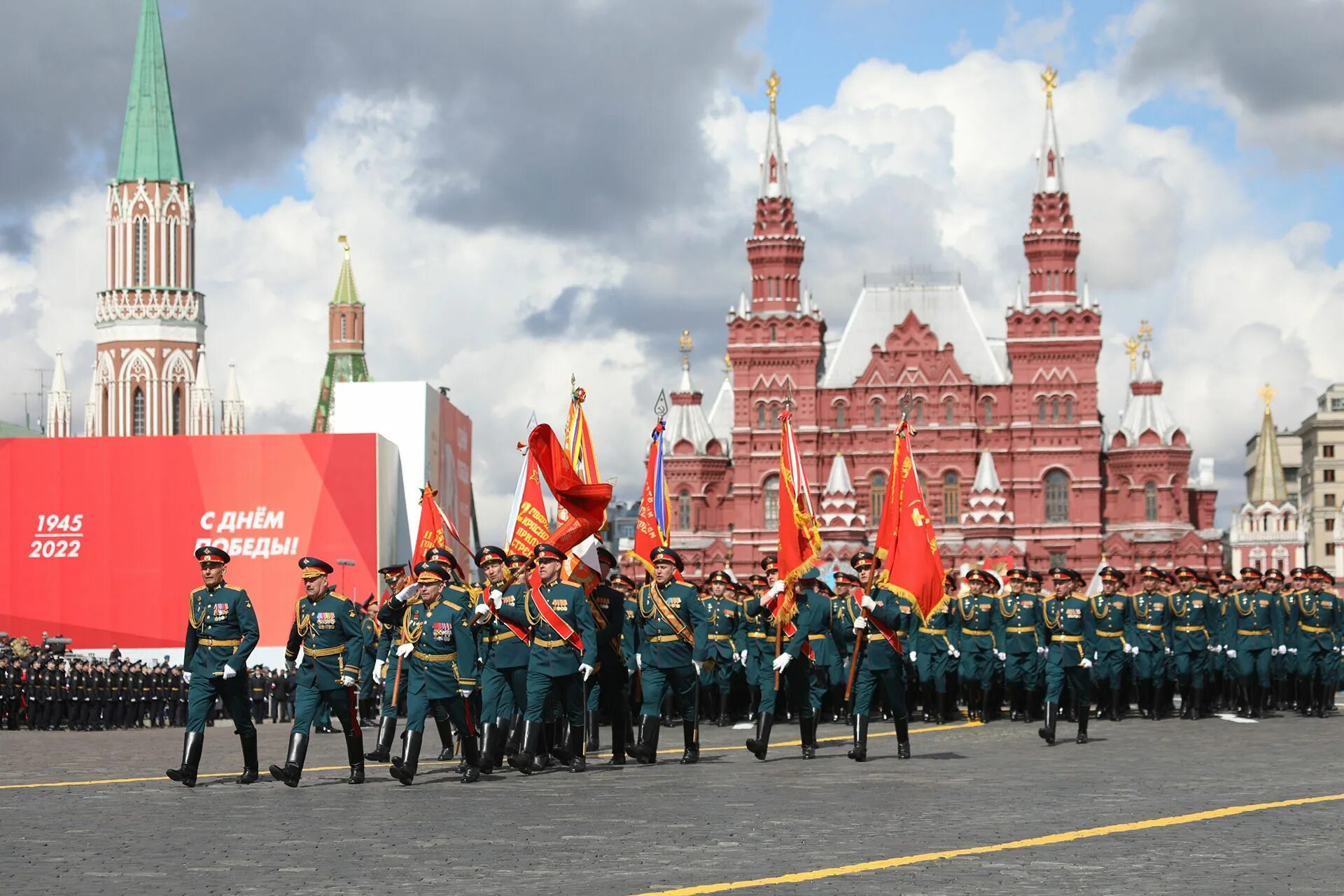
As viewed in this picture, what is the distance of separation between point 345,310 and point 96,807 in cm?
15209

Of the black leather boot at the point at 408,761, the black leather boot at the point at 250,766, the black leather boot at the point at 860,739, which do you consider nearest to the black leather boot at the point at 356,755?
the black leather boot at the point at 408,761

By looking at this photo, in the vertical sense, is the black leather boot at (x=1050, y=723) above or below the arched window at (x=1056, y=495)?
below

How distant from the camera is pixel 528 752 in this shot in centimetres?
1469

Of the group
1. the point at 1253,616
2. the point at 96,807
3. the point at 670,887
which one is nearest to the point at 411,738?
the point at 96,807

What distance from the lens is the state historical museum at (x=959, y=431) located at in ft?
267

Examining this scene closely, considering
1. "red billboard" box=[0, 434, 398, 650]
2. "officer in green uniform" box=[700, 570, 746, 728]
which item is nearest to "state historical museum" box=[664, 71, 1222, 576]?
"red billboard" box=[0, 434, 398, 650]

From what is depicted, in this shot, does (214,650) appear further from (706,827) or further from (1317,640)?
(1317,640)

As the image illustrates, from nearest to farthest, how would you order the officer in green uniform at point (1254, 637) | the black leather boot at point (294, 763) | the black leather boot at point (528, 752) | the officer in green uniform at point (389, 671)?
the black leather boot at point (294, 763) < the black leather boot at point (528, 752) < the officer in green uniform at point (389, 671) < the officer in green uniform at point (1254, 637)

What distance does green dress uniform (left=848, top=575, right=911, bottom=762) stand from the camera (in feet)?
51.6

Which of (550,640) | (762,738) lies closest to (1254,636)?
(762,738)

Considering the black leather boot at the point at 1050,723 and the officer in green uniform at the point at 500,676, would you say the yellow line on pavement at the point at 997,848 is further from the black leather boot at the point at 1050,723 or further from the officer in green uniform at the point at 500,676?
the officer in green uniform at the point at 500,676

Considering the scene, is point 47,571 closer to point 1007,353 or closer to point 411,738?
point 411,738

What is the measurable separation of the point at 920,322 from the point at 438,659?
7357 cm

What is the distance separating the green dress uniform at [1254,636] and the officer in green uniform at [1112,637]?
1459mm
